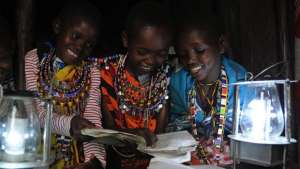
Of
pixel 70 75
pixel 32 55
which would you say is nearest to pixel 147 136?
Result: pixel 70 75

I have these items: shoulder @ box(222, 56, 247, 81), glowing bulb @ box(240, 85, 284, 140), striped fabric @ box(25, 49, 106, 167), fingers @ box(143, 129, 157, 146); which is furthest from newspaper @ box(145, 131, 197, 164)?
shoulder @ box(222, 56, 247, 81)

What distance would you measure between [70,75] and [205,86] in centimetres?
56

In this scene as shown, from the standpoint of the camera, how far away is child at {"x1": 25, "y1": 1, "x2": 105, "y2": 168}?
162 centimetres

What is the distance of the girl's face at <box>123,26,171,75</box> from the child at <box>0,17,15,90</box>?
0.51 m

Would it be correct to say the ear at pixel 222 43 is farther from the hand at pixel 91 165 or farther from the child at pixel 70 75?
the hand at pixel 91 165

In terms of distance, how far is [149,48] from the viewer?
5.44ft

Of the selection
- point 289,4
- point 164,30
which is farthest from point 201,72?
point 289,4

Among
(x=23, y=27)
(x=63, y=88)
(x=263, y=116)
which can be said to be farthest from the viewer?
(x=23, y=27)

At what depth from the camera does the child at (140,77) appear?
167 cm

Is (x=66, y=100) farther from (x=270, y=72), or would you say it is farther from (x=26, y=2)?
(x=270, y=72)

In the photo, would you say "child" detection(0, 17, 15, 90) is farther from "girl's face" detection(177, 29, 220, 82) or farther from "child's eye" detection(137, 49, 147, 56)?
"girl's face" detection(177, 29, 220, 82)

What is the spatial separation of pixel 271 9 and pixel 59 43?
89cm

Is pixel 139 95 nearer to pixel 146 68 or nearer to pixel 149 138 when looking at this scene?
pixel 146 68

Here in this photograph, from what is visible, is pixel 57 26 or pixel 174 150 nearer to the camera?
pixel 174 150
